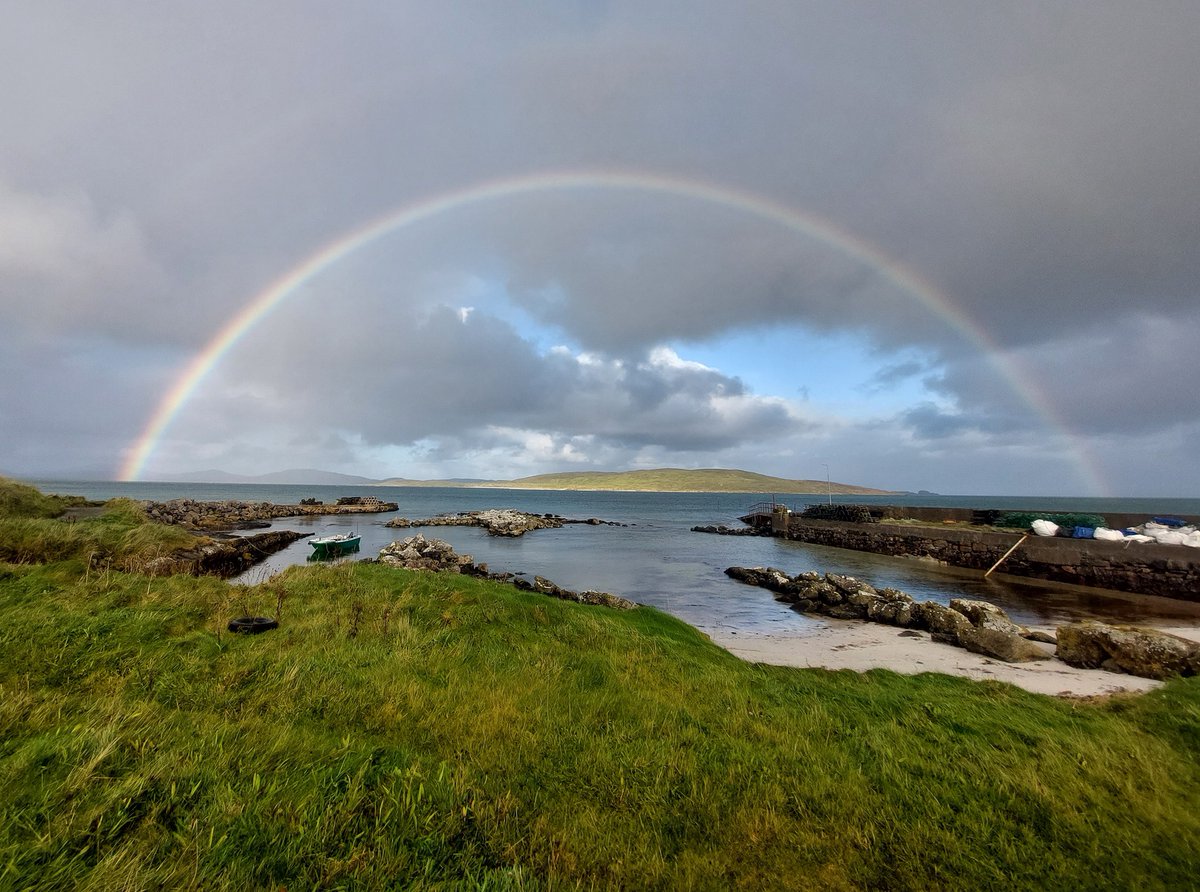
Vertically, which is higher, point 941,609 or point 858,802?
point 858,802

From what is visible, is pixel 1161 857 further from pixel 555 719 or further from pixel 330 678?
pixel 330 678

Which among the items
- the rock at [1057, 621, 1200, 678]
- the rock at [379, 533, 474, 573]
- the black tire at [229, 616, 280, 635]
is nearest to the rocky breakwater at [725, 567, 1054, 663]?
the rock at [1057, 621, 1200, 678]

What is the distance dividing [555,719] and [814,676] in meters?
6.52

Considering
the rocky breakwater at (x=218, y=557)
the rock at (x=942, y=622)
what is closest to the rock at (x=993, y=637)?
the rock at (x=942, y=622)

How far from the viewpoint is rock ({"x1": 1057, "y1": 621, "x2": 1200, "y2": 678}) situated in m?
11.4

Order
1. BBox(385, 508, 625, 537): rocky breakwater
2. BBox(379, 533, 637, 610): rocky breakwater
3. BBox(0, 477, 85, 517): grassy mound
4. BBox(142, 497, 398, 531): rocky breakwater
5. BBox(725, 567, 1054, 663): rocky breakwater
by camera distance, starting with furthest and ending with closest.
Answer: BBox(385, 508, 625, 537): rocky breakwater → BBox(142, 497, 398, 531): rocky breakwater → BBox(0, 477, 85, 517): grassy mound → BBox(379, 533, 637, 610): rocky breakwater → BBox(725, 567, 1054, 663): rocky breakwater

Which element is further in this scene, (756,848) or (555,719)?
(555,719)

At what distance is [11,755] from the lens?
3672mm

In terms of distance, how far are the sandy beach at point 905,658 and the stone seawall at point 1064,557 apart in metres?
9.71

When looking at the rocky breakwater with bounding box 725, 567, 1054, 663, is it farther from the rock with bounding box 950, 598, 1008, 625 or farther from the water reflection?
the water reflection

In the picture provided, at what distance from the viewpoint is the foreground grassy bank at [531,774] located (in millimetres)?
3133

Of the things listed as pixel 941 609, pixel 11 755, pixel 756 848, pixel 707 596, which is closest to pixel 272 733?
pixel 11 755

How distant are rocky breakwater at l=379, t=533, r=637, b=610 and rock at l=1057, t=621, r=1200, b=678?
1354cm

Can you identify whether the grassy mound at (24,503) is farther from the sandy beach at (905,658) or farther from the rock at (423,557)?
the sandy beach at (905,658)
